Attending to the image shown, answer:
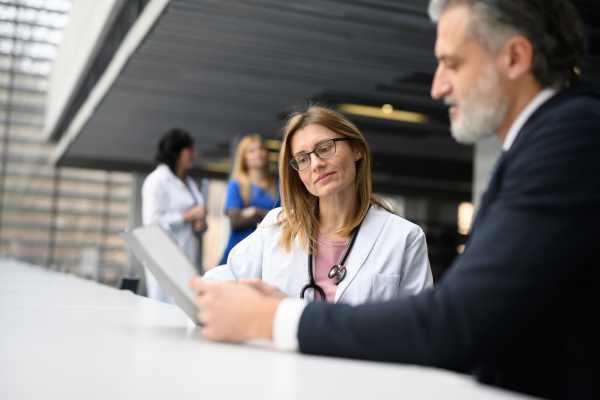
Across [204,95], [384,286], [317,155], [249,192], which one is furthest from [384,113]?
[384,286]

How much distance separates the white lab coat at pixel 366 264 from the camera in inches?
82.7

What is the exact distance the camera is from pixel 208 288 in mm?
1177

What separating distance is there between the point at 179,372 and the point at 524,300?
0.55 metres

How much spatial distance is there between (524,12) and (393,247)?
1.15 metres

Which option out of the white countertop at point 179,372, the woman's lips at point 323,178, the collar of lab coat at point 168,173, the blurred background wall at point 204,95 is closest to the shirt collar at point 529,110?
the white countertop at point 179,372

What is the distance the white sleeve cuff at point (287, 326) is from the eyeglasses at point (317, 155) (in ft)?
4.39

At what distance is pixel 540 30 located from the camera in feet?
3.71

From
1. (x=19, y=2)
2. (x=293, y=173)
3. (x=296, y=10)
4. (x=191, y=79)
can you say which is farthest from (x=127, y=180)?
(x=293, y=173)

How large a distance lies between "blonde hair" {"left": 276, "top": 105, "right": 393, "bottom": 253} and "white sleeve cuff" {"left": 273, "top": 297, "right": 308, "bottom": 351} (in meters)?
1.26

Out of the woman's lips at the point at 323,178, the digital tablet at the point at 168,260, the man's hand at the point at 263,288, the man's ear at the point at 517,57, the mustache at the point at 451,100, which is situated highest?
the man's ear at the point at 517,57

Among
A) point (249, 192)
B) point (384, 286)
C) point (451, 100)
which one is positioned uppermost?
point (451, 100)

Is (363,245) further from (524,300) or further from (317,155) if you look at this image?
(524,300)

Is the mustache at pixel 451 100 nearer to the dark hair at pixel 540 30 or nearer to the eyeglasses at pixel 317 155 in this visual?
the dark hair at pixel 540 30

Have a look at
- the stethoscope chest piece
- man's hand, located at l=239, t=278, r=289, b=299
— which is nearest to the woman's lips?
the stethoscope chest piece
